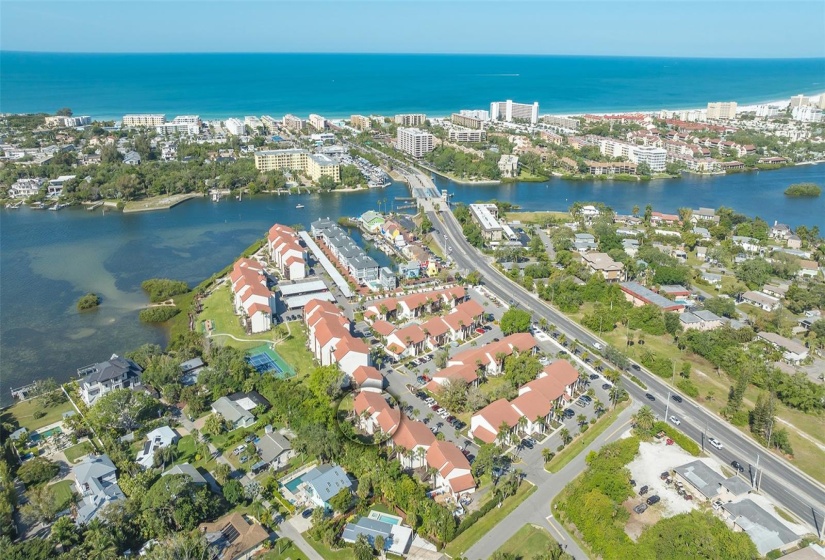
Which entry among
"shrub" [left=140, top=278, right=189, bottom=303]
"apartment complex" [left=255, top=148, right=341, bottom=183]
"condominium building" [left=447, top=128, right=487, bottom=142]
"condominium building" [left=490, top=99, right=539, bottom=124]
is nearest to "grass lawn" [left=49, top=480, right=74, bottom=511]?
"shrub" [left=140, top=278, right=189, bottom=303]

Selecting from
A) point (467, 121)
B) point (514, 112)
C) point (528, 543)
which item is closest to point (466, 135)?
point (467, 121)

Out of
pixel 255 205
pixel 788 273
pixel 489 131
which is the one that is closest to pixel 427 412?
pixel 788 273

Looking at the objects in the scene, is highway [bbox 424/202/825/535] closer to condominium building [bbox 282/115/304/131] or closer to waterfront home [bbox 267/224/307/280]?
waterfront home [bbox 267/224/307/280]

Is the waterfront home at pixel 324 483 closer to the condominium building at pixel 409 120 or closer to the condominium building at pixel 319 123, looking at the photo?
the condominium building at pixel 319 123

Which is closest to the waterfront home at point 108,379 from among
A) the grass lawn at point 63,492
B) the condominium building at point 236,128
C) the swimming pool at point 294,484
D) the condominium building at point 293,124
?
the grass lawn at point 63,492

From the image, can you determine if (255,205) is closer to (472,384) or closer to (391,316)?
(391,316)

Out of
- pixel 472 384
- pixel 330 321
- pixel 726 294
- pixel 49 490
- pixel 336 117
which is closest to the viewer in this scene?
pixel 49 490

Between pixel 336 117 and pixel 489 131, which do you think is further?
pixel 336 117
